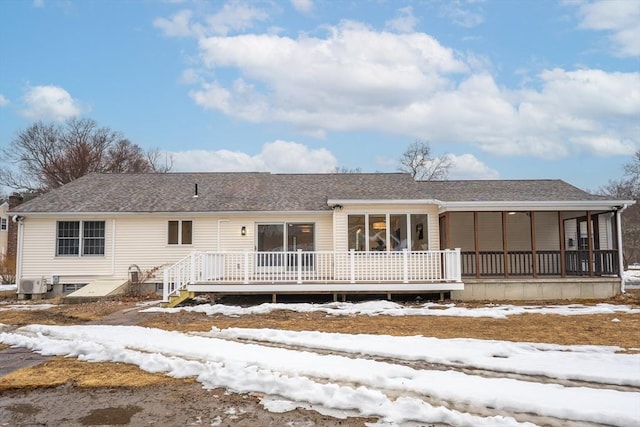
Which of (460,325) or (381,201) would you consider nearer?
(460,325)

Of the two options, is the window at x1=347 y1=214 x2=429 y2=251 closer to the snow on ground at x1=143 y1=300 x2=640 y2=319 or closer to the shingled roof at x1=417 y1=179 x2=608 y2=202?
the shingled roof at x1=417 y1=179 x2=608 y2=202

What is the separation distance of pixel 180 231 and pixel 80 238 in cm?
352

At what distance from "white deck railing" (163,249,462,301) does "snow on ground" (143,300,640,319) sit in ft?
3.05

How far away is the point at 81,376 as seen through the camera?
587 cm

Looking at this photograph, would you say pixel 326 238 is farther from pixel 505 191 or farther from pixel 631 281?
pixel 631 281

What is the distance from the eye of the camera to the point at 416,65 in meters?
22.2

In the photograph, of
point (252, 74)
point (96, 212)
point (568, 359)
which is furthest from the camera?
point (252, 74)

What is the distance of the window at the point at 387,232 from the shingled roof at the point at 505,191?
1.24 meters

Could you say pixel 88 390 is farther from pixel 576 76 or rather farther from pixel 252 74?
pixel 576 76

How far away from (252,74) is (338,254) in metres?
11.6

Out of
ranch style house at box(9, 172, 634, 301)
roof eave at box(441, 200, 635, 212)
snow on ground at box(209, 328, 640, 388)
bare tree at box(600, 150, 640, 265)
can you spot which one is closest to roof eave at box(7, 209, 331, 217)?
ranch style house at box(9, 172, 634, 301)

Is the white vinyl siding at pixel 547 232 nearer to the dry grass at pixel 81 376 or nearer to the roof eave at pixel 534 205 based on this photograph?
the roof eave at pixel 534 205

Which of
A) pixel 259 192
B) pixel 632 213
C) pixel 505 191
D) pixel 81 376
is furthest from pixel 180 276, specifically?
pixel 632 213

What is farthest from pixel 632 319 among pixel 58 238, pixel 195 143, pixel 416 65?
pixel 195 143
